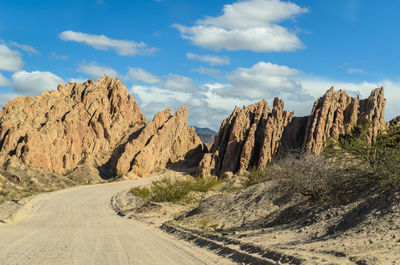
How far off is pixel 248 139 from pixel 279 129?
5200 millimetres

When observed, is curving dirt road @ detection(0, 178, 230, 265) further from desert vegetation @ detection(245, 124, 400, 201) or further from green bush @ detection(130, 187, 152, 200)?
green bush @ detection(130, 187, 152, 200)

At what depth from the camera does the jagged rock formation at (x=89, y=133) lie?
199 feet

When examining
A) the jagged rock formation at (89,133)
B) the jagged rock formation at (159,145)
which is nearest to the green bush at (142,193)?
the jagged rock formation at (159,145)

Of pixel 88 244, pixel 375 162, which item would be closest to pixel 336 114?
pixel 375 162

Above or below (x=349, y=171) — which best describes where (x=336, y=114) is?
above

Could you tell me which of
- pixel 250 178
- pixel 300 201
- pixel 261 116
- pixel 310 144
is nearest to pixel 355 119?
pixel 310 144

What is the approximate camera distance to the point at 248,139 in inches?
2335

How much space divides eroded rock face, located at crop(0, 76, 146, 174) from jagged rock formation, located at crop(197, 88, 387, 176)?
71.5 ft

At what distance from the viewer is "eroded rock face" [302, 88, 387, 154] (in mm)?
52844

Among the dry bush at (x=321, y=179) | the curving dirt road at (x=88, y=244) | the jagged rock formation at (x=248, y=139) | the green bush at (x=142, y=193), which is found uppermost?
the jagged rock formation at (x=248, y=139)

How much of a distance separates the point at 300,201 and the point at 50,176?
49449 millimetres

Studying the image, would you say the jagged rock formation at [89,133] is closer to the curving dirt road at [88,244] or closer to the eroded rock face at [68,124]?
the eroded rock face at [68,124]

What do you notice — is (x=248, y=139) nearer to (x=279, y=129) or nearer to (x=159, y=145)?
(x=279, y=129)

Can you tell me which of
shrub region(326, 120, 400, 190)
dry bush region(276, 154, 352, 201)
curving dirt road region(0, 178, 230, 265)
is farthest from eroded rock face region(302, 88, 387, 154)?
shrub region(326, 120, 400, 190)
